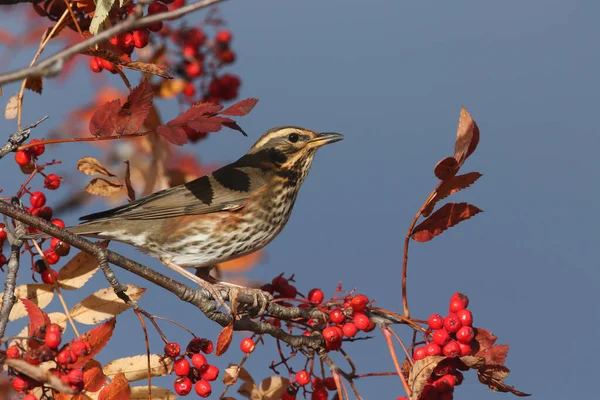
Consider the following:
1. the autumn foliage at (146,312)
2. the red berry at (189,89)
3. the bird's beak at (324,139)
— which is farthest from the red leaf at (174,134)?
the bird's beak at (324,139)

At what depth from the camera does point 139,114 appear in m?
3.14

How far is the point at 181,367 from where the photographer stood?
3432 mm

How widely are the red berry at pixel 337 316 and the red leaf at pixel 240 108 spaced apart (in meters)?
1.15

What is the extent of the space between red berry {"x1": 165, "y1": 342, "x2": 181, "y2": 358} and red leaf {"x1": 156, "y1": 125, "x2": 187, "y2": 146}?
99cm

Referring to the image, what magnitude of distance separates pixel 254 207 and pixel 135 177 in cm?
104

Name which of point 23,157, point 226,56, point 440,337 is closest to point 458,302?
point 440,337

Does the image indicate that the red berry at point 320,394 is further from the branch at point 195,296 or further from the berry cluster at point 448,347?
the berry cluster at point 448,347

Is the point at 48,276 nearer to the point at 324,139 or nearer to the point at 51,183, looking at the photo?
the point at 51,183

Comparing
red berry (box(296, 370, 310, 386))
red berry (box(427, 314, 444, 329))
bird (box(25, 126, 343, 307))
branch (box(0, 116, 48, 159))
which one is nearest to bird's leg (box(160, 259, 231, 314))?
bird (box(25, 126, 343, 307))

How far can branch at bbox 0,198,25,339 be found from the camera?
325 centimetres

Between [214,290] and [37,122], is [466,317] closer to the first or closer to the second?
[214,290]

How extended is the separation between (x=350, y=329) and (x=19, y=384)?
1.59m

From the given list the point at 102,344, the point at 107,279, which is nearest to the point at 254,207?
the point at 107,279

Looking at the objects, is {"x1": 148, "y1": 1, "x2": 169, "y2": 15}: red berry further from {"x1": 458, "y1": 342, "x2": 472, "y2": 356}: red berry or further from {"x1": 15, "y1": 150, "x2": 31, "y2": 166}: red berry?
{"x1": 458, "y1": 342, "x2": 472, "y2": 356}: red berry
